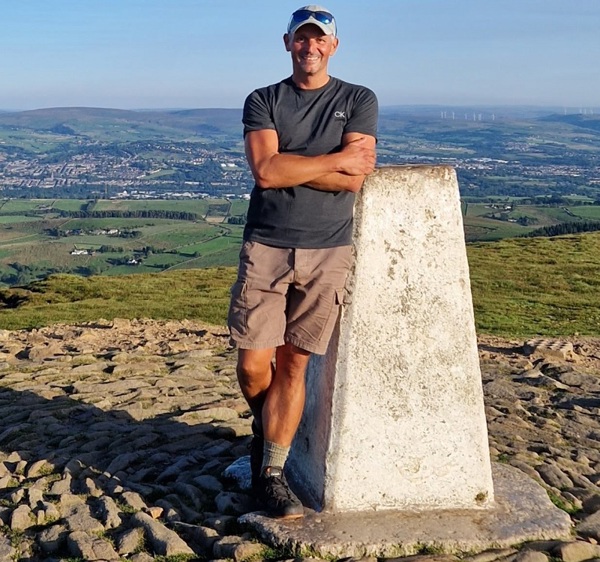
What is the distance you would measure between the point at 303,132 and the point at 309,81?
32 cm

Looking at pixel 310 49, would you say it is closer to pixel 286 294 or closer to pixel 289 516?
pixel 286 294

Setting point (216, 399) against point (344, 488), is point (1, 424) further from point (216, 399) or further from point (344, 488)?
point (344, 488)

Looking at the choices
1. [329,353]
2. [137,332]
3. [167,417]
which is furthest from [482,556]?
[137,332]

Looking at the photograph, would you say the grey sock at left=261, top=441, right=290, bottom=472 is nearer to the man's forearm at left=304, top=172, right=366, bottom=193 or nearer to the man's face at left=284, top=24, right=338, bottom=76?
the man's forearm at left=304, top=172, right=366, bottom=193

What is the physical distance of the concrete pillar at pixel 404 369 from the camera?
5.53 metres

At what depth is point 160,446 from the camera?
24.0 ft

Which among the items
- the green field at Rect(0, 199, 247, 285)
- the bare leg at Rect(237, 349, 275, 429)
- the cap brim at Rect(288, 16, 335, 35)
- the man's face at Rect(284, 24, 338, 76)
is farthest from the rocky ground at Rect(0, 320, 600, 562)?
the green field at Rect(0, 199, 247, 285)

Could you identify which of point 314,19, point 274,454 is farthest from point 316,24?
point 274,454

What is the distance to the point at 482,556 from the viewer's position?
5.02 metres

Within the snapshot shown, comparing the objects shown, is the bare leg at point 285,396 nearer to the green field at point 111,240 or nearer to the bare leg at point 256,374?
the bare leg at point 256,374

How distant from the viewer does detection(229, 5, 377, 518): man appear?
5.10m

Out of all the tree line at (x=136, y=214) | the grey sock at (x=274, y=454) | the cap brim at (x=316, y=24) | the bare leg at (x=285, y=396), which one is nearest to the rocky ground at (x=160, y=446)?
the grey sock at (x=274, y=454)

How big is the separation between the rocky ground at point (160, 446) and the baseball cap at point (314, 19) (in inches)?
126

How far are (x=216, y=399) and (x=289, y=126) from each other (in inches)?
176
